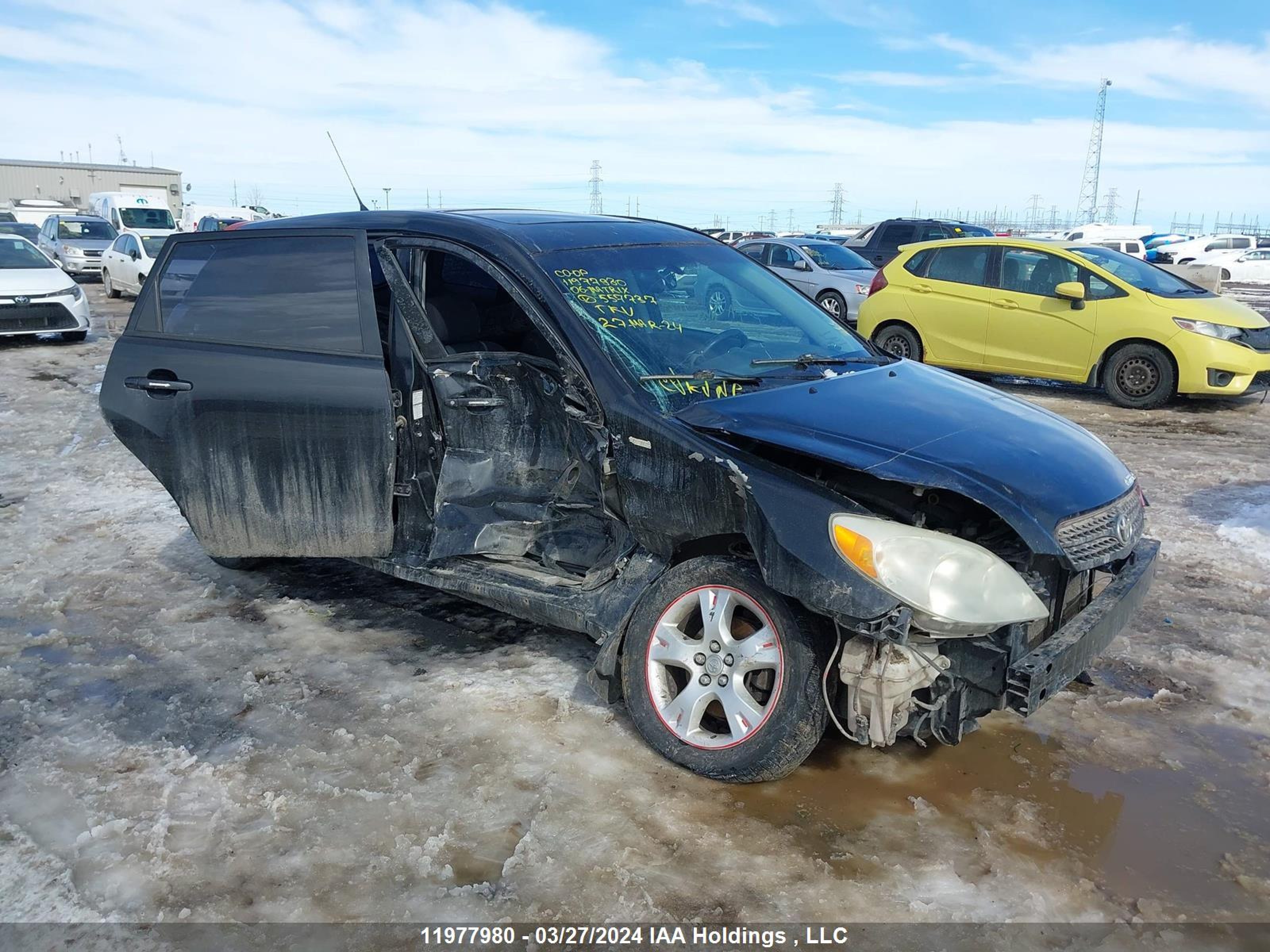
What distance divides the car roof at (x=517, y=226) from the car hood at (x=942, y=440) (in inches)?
42.5

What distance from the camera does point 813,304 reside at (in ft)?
15.9

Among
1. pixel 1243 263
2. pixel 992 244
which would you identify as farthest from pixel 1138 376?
pixel 1243 263

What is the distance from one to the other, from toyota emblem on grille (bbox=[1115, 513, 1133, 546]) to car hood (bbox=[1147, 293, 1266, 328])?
23.8ft

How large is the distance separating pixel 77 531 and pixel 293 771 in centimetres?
330

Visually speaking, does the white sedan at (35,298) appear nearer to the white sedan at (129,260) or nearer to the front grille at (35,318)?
the front grille at (35,318)

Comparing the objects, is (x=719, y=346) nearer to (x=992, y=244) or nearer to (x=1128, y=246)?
(x=992, y=244)

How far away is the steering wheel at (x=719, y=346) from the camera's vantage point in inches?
149

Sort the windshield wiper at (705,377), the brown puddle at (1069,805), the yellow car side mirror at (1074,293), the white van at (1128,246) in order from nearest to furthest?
1. the brown puddle at (1069,805)
2. the windshield wiper at (705,377)
3. the yellow car side mirror at (1074,293)
4. the white van at (1128,246)

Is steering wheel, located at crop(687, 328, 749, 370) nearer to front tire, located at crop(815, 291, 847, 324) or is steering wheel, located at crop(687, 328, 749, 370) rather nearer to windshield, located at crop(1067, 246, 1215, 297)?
windshield, located at crop(1067, 246, 1215, 297)

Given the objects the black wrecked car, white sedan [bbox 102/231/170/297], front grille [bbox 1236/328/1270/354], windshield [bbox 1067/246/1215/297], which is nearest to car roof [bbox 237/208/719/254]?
the black wrecked car

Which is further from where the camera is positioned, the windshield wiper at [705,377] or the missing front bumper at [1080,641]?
the windshield wiper at [705,377]

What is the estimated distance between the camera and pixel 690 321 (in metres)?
4.01

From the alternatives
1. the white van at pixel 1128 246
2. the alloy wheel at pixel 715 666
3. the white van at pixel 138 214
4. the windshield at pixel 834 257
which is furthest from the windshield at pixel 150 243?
the white van at pixel 1128 246

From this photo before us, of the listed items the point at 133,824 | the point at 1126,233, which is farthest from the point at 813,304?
the point at 1126,233
